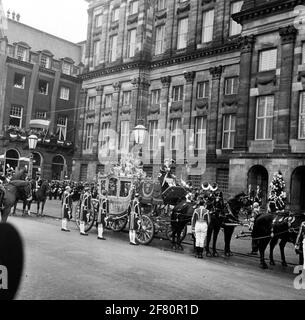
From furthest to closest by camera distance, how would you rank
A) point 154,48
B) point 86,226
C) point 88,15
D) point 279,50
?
point 88,15 < point 154,48 < point 279,50 < point 86,226

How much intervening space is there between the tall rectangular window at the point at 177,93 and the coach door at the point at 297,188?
14.6 meters

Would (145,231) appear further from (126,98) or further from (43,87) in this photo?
(43,87)

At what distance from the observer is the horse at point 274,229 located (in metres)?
10.9

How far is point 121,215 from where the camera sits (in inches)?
620

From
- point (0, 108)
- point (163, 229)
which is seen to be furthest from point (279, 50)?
point (0, 108)

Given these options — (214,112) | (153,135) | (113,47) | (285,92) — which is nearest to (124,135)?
(153,135)

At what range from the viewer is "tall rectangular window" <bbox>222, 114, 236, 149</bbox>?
30969mm

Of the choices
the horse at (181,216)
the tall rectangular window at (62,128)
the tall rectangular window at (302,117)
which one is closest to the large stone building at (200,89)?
the tall rectangular window at (302,117)

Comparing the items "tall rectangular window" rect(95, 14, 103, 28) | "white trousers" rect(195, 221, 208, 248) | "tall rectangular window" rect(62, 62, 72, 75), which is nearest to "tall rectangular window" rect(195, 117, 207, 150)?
"tall rectangular window" rect(95, 14, 103, 28)

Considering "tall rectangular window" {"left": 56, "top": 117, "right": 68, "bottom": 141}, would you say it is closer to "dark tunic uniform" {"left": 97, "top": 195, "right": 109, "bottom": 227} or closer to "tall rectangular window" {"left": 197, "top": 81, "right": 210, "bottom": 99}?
"tall rectangular window" {"left": 197, "top": 81, "right": 210, "bottom": 99}

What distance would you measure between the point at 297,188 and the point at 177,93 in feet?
51.8

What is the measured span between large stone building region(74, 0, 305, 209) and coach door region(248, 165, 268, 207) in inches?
2.4
